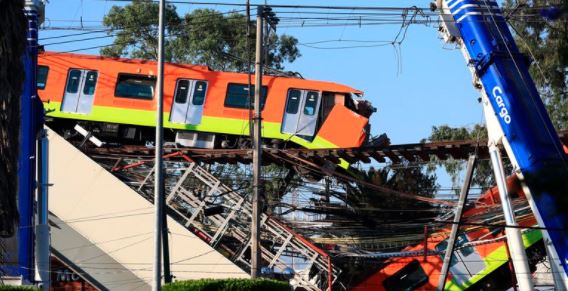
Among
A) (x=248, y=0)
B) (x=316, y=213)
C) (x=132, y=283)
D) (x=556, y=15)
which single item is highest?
(x=248, y=0)

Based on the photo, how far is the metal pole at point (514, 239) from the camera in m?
24.0

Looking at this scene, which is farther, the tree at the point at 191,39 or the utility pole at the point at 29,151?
the tree at the point at 191,39

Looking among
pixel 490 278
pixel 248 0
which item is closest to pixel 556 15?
pixel 248 0

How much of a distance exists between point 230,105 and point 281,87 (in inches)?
75.4

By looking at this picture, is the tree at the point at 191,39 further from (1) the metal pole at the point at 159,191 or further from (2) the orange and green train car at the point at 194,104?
(1) the metal pole at the point at 159,191

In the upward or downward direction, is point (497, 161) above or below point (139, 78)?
below

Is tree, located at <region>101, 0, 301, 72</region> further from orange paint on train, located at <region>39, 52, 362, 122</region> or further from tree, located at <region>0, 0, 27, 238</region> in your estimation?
tree, located at <region>0, 0, 27, 238</region>

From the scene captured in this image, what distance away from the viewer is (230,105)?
37906 mm

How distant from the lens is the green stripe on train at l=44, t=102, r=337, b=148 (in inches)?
1459

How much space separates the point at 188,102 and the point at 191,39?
19.3 metres

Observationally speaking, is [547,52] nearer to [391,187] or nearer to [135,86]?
[391,187]

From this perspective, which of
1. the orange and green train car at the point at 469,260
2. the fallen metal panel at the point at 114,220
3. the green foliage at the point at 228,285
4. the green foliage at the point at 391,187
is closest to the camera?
the green foliage at the point at 228,285

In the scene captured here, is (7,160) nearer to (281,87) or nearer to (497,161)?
(497,161)

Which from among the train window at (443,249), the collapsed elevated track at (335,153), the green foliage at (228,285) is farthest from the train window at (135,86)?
the green foliage at (228,285)
